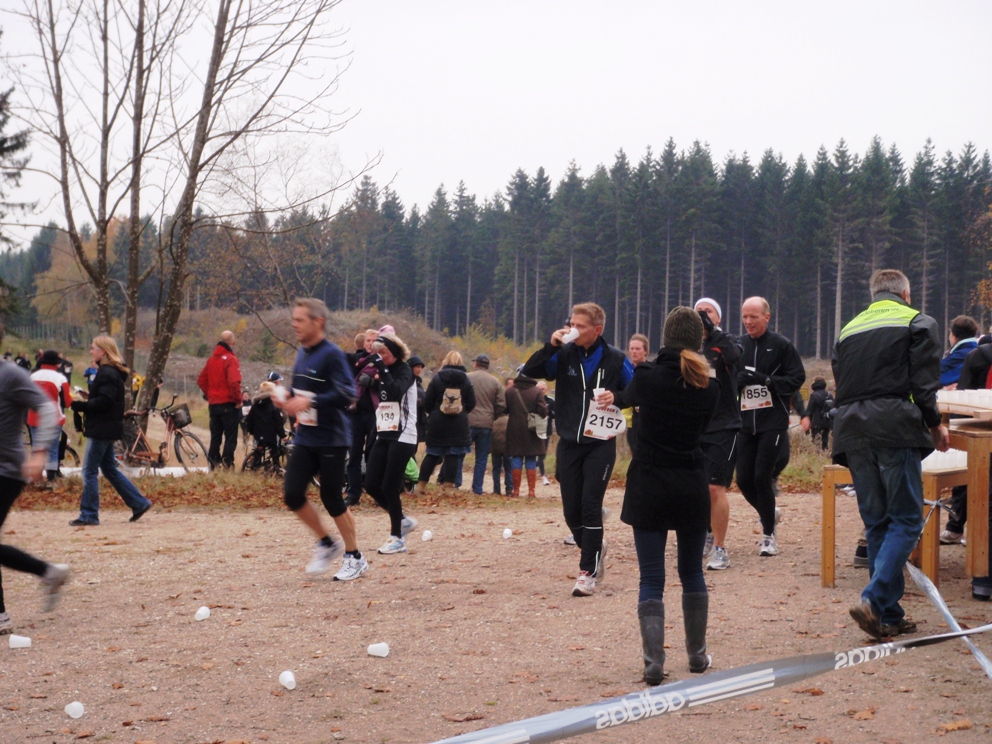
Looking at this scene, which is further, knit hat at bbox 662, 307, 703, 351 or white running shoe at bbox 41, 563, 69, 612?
white running shoe at bbox 41, 563, 69, 612

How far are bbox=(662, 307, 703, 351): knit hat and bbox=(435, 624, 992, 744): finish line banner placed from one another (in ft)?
5.66

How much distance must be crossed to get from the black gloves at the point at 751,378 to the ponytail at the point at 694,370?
122 inches

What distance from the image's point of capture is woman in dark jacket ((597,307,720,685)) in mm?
5324

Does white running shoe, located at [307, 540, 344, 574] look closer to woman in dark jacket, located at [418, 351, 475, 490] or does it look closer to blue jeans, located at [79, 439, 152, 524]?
blue jeans, located at [79, 439, 152, 524]

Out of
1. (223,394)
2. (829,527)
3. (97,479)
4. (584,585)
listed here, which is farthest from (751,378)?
(223,394)

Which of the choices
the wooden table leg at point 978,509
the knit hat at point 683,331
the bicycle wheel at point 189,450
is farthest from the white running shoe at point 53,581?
the bicycle wheel at point 189,450

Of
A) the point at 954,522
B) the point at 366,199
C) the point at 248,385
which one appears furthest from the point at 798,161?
the point at 954,522

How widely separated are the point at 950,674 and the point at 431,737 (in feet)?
9.17

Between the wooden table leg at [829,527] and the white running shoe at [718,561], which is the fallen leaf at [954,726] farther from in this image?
the white running shoe at [718,561]

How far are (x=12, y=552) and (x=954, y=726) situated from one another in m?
5.25

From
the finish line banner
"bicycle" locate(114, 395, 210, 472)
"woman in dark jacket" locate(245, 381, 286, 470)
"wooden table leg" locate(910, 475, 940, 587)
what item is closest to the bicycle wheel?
"bicycle" locate(114, 395, 210, 472)

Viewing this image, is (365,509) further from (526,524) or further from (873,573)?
(873,573)

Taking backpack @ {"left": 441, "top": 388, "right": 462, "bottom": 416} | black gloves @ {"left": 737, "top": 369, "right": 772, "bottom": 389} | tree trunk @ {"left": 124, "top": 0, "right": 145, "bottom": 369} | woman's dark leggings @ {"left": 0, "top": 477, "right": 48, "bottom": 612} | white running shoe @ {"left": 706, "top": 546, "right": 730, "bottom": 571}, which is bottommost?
white running shoe @ {"left": 706, "top": 546, "right": 730, "bottom": 571}

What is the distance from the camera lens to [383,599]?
292 inches
